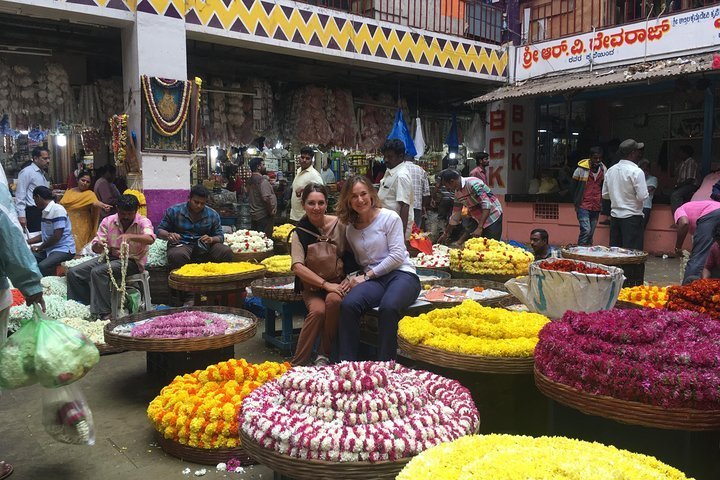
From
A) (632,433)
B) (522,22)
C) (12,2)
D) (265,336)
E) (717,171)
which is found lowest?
(265,336)

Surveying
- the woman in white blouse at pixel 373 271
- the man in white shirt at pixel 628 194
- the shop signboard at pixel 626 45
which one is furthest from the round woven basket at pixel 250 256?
the shop signboard at pixel 626 45

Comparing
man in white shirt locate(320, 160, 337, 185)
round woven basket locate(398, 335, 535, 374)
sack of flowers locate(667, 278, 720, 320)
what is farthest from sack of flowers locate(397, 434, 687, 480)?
man in white shirt locate(320, 160, 337, 185)

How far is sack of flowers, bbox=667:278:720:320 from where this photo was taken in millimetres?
3369

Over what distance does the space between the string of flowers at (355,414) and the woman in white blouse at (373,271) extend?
40.6 inches

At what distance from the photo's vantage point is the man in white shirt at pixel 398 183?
6230 mm

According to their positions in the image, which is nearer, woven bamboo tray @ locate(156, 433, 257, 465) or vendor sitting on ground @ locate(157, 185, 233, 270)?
woven bamboo tray @ locate(156, 433, 257, 465)

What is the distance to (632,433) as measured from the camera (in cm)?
251

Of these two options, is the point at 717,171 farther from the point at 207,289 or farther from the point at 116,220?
the point at 116,220

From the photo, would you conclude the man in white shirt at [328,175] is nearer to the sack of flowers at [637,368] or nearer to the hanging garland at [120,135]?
the hanging garland at [120,135]

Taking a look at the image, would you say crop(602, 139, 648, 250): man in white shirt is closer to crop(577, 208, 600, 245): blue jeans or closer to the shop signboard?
crop(577, 208, 600, 245): blue jeans

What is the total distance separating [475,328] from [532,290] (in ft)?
2.60

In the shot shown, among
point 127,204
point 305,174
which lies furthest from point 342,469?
point 305,174

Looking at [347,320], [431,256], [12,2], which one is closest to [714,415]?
[347,320]

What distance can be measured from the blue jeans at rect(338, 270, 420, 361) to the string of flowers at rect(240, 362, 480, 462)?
3.25 feet
